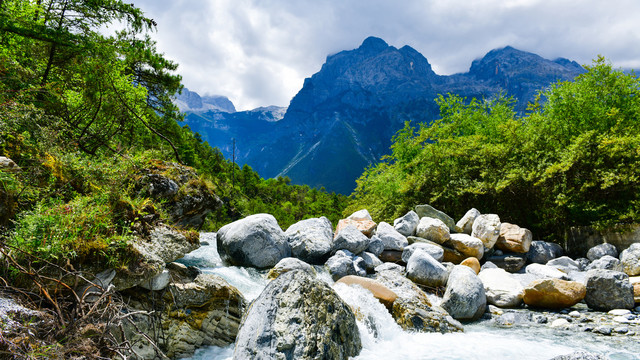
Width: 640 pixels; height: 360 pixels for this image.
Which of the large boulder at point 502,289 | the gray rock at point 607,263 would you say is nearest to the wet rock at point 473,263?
the large boulder at point 502,289

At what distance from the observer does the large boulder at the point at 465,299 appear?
753cm

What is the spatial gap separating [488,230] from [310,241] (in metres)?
6.18

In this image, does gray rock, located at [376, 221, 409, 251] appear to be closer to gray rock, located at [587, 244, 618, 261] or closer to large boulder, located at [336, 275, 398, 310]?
large boulder, located at [336, 275, 398, 310]

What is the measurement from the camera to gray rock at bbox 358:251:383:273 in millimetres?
9906

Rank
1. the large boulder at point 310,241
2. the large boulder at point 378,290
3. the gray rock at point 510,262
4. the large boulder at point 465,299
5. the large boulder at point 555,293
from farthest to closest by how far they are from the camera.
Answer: the gray rock at point 510,262, the large boulder at point 310,241, the large boulder at point 555,293, the large boulder at point 465,299, the large boulder at point 378,290

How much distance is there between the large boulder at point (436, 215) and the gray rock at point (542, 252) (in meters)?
2.62

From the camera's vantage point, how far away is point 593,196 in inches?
448

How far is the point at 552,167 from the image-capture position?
37.1 feet

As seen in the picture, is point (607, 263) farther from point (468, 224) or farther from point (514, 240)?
point (468, 224)

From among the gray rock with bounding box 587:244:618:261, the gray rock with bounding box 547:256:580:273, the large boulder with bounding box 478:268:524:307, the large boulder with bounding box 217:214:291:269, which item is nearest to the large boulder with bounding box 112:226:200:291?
the large boulder with bounding box 217:214:291:269

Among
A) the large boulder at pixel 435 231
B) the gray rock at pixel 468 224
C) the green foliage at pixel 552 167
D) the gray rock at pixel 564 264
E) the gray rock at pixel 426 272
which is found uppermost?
the green foliage at pixel 552 167

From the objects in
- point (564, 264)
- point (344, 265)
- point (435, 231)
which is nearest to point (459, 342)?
point (344, 265)

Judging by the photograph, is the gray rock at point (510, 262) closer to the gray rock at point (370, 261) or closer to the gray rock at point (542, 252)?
the gray rock at point (542, 252)

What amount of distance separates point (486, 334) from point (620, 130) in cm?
1043
